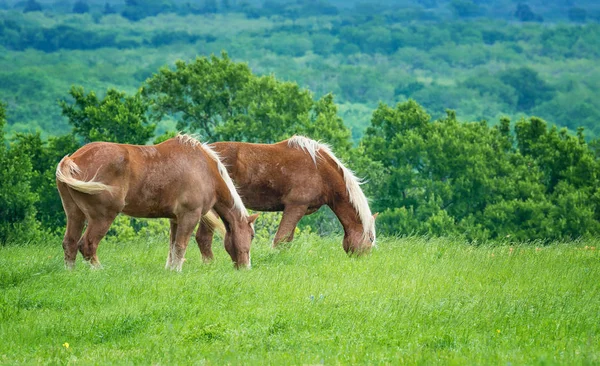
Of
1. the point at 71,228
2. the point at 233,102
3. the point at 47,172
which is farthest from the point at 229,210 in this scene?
the point at 233,102

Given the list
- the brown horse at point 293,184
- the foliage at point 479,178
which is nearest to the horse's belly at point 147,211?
the brown horse at point 293,184

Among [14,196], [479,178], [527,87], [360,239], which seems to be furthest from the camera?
[527,87]

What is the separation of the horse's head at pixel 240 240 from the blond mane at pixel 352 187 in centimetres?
223

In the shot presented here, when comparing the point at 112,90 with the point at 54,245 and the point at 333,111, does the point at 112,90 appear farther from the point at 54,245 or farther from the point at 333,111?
the point at 54,245

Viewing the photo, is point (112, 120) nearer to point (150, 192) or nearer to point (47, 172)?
point (47, 172)

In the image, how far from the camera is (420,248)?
614 inches

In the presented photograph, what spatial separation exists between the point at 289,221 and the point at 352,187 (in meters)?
1.28

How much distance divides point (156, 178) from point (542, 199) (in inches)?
1594

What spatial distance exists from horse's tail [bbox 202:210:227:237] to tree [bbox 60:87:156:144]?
30.6 meters

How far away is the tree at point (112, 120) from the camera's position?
45219mm

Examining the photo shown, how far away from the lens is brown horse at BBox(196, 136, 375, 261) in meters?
15.4

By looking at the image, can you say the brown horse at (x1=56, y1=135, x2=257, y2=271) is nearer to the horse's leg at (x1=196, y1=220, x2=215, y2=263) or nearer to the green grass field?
the green grass field

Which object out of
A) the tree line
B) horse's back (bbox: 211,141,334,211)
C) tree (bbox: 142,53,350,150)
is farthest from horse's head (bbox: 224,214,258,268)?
tree (bbox: 142,53,350,150)

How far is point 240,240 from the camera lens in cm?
1357
